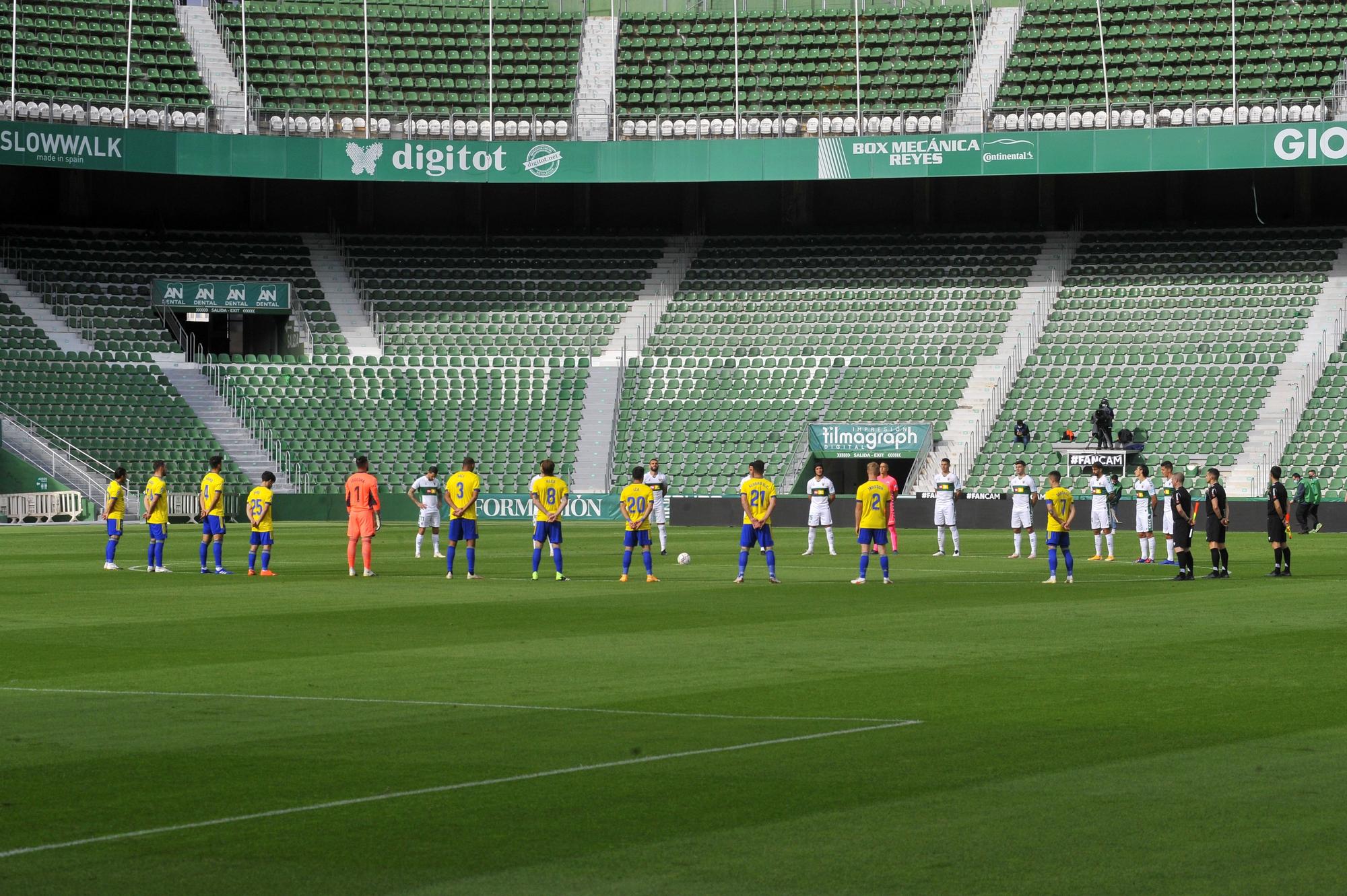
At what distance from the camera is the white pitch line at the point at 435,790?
7852 millimetres

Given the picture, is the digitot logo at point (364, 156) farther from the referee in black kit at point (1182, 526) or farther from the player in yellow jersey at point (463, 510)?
the referee in black kit at point (1182, 526)

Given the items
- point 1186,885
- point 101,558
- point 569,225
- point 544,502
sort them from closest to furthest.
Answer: point 1186,885 → point 544,502 → point 101,558 → point 569,225

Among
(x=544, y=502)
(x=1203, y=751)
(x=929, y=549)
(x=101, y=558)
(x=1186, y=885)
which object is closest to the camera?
(x=1186, y=885)

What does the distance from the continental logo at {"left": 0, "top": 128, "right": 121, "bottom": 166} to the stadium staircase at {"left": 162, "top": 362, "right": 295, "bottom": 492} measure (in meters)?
7.07

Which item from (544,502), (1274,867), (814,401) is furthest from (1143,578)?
(814,401)

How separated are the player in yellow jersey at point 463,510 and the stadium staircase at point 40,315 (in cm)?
3201

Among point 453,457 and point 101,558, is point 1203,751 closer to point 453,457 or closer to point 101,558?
point 101,558

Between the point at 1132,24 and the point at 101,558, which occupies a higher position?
the point at 1132,24

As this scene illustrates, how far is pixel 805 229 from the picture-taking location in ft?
210

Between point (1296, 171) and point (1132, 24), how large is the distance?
7377 mm

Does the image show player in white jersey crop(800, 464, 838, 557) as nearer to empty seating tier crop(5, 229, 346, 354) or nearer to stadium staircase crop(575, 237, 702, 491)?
stadium staircase crop(575, 237, 702, 491)

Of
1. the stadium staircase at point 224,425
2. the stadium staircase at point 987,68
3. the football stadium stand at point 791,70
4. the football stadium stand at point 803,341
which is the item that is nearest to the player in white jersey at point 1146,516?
the football stadium stand at point 803,341

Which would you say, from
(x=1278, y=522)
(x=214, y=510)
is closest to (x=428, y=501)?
(x=214, y=510)

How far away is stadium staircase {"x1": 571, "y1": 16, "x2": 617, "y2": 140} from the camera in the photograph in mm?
61625
